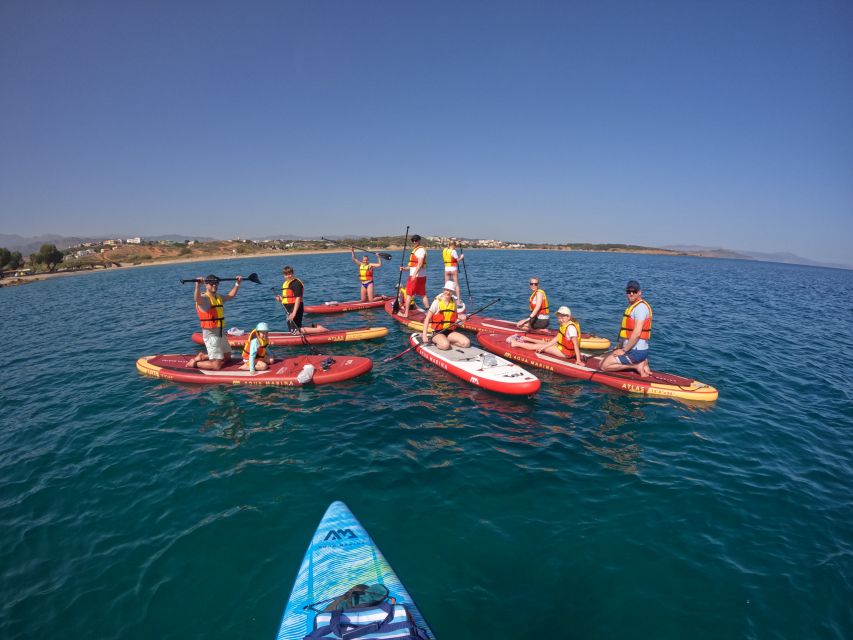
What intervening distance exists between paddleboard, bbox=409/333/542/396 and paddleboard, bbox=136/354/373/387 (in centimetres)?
268

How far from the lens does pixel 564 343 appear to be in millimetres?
14242

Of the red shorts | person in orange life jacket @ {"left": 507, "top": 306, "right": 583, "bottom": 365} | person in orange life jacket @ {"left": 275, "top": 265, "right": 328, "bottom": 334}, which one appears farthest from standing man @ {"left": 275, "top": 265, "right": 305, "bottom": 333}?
person in orange life jacket @ {"left": 507, "top": 306, "right": 583, "bottom": 365}

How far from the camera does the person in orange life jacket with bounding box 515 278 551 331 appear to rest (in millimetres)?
17078

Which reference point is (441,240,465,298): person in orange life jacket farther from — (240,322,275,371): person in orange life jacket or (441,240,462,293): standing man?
(240,322,275,371): person in orange life jacket

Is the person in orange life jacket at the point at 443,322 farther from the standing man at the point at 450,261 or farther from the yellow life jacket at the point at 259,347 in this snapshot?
the yellow life jacket at the point at 259,347

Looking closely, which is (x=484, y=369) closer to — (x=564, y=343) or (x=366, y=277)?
(x=564, y=343)

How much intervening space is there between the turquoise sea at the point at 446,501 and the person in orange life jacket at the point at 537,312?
435 cm

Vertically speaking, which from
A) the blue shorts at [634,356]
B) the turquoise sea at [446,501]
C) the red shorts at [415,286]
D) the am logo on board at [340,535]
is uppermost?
the red shorts at [415,286]

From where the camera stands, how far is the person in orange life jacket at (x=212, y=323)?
488 inches

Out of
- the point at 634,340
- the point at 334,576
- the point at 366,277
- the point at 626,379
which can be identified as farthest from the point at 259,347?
the point at 634,340

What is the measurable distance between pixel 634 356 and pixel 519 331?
5582 mm

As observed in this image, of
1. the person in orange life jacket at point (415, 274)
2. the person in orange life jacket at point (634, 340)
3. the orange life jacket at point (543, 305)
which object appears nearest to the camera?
the person in orange life jacket at point (634, 340)

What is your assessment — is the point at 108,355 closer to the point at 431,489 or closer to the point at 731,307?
the point at 431,489

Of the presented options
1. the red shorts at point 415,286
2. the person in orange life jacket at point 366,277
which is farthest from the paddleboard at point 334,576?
the person in orange life jacket at point 366,277
